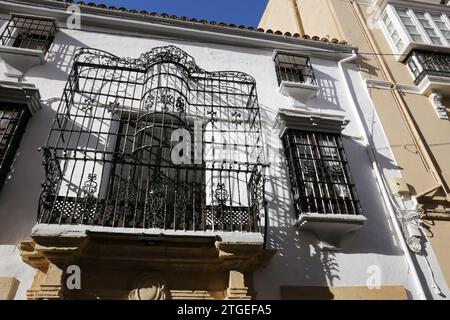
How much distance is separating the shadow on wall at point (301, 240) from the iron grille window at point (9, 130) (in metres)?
4.02

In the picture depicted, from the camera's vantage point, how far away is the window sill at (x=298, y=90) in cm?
679

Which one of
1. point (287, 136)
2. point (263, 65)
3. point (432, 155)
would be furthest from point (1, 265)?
point (432, 155)

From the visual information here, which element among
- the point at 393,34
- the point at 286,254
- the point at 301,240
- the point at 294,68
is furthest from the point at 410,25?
the point at 286,254

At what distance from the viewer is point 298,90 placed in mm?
6848

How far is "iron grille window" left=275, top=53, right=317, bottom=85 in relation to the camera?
7441mm

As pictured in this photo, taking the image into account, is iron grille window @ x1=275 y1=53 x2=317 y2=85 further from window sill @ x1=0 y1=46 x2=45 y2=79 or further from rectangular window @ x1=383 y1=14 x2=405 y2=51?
window sill @ x1=0 y1=46 x2=45 y2=79

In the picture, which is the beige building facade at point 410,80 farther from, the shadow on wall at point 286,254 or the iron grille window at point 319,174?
the shadow on wall at point 286,254

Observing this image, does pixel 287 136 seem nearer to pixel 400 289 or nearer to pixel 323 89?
pixel 323 89

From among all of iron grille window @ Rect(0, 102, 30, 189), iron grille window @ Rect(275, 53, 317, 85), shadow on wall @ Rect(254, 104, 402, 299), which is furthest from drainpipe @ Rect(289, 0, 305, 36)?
iron grille window @ Rect(0, 102, 30, 189)

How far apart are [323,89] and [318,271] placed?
416 cm

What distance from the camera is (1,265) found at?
13.5 ft

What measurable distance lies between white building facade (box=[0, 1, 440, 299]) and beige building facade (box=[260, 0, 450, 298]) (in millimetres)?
403

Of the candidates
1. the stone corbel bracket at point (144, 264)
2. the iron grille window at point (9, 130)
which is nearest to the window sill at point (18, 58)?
the iron grille window at point (9, 130)

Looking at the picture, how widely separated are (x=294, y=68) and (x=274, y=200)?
12.3 ft
